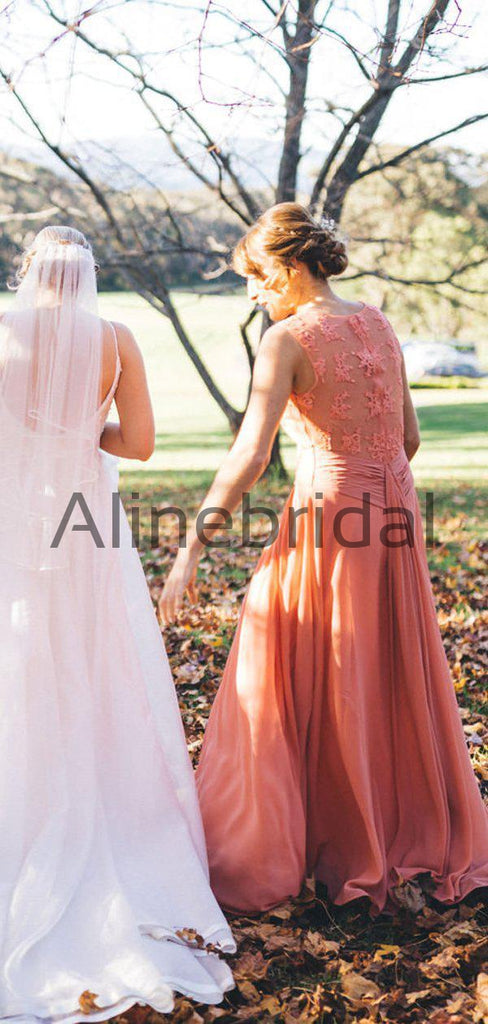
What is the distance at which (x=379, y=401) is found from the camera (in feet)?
10.6

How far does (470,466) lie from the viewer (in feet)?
52.4

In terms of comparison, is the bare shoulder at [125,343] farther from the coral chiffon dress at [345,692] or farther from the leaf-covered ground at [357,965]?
the leaf-covered ground at [357,965]

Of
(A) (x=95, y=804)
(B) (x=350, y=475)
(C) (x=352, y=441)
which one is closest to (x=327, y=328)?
(C) (x=352, y=441)

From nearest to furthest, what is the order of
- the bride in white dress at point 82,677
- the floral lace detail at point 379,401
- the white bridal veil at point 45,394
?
the bride in white dress at point 82,677, the white bridal veil at point 45,394, the floral lace detail at point 379,401

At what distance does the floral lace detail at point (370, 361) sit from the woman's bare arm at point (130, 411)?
72 centimetres

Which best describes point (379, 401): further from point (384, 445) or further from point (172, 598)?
point (172, 598)

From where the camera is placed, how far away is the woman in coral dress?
125 inches

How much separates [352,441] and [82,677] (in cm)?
117

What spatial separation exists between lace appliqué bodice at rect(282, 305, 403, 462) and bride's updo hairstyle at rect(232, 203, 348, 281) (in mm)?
175

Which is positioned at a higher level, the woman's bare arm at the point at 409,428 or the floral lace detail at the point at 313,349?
the floral lace detail at the point at 313,349

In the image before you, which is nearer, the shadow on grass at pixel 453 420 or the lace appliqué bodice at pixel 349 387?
the lace appliqué bodice at pixel 349 387

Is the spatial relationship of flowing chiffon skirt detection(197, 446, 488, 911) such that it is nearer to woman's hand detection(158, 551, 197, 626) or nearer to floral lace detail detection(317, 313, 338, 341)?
woman's hand detection(158, 551, 197, 626)

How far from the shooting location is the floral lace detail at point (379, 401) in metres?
3.23

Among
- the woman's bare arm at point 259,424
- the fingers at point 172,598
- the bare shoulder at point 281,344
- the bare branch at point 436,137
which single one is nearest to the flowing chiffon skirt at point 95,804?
the fingers at point 172,598
